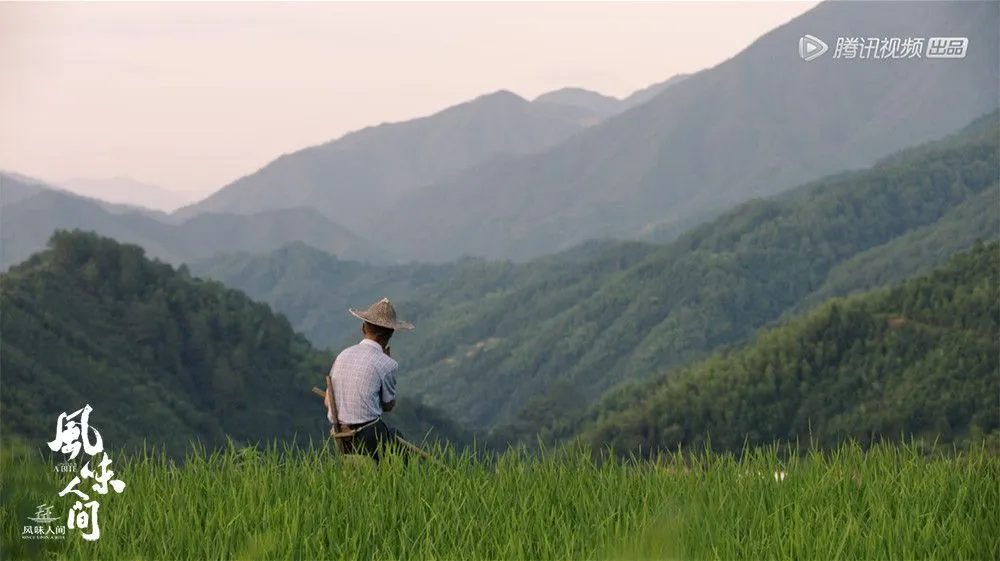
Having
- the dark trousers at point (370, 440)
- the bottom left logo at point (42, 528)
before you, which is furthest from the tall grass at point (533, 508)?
the dark trousers at point (370, 440)

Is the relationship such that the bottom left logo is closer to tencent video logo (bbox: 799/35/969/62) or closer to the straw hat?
the straw hat

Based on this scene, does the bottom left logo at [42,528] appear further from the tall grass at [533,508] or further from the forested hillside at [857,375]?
the forested hillside at [857,375]

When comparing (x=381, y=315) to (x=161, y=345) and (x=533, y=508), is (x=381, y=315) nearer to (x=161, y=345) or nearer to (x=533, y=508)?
(x=533, y=508)

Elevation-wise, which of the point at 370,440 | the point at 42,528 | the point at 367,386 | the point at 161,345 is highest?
the point at 367,386

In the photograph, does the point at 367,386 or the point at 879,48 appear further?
the point at 879,48

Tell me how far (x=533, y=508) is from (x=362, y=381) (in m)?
2.43

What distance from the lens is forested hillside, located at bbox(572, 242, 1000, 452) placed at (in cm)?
11531

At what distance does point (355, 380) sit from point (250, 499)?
2068 millimetres

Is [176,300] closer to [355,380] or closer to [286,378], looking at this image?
[286,378]

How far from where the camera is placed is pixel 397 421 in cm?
11494

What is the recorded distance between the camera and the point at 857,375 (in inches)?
4980

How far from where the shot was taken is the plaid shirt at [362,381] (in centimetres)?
1014

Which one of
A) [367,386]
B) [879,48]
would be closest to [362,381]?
[367,386]

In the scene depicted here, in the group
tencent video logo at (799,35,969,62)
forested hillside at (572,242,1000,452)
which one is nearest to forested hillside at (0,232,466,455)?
forested hillside at (572,242,1000,452)
